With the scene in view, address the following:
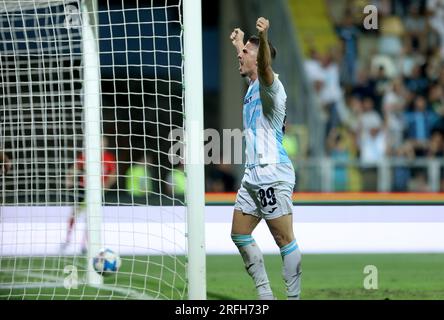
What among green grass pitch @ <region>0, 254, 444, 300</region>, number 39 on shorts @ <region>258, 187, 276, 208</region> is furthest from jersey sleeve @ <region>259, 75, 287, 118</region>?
green grass pitch @ <region>0, 254, 444, 300</region>

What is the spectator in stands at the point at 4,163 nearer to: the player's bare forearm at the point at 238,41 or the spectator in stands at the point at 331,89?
the player's bare forearm at the point at 238,41

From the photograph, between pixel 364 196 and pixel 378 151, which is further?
pixel 378 151

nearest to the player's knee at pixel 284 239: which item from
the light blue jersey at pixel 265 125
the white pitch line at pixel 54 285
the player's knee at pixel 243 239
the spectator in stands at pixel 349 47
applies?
the player's knee at pixel 243 239

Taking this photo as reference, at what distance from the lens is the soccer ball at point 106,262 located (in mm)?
8641

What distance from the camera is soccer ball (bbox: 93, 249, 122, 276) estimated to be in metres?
8.64

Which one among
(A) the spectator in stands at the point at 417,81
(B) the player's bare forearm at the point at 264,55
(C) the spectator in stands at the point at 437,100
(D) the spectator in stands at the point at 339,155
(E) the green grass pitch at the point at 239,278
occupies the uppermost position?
(B) the player's bare forearm at the point at 264,55

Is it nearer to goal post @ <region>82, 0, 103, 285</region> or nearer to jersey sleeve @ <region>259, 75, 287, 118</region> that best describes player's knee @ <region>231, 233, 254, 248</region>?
jersey sleeve @ <region>259, 75, 287, 118</region>

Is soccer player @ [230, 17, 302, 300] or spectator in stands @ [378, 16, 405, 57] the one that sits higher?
spectator in stands @ [378, 16, 405, 57]

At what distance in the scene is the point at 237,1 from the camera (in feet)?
59.3

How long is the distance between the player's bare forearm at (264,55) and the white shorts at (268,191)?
644 mm
